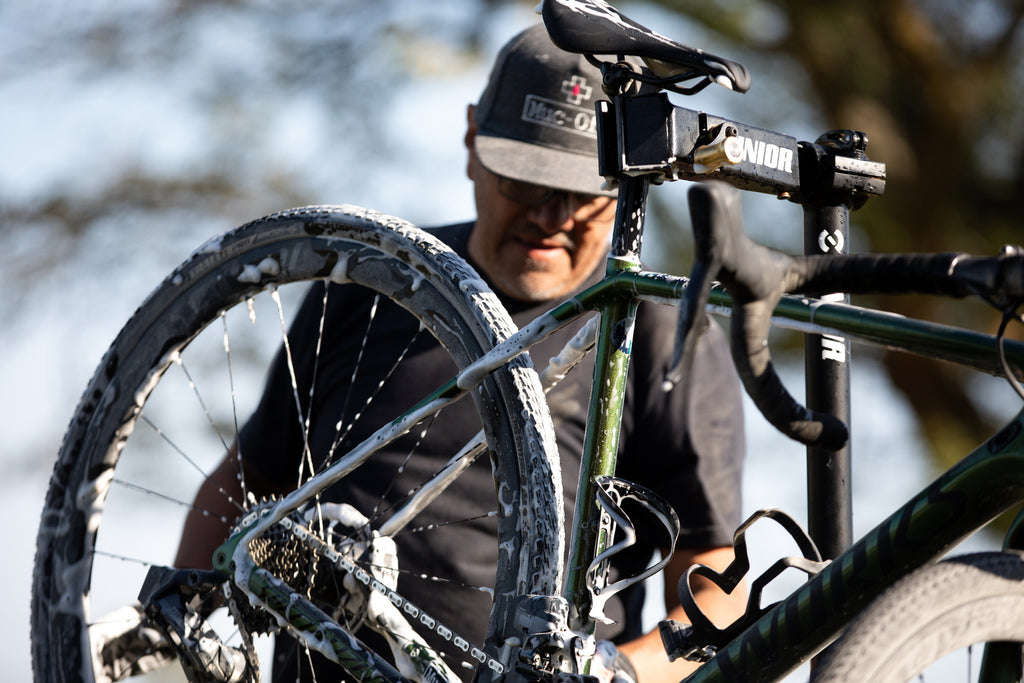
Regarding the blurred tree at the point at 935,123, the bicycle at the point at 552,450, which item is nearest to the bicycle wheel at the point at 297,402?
the bicycle at the point at 552,450

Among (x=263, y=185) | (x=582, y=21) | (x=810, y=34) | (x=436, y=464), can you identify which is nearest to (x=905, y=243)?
(x=810, y=34)

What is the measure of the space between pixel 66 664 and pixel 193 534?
0.38 metres

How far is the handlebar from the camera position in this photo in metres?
0.61

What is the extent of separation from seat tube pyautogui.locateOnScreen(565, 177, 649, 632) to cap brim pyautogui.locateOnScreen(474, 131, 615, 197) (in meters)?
0.45

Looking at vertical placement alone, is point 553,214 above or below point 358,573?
above

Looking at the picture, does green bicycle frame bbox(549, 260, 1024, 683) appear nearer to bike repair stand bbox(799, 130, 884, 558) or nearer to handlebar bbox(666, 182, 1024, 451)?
handlebar bbox(666, 182, 1024, 451)

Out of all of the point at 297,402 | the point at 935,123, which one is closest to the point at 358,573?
the point at 297,402

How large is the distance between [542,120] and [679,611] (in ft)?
2.12

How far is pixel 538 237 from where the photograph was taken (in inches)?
53.6

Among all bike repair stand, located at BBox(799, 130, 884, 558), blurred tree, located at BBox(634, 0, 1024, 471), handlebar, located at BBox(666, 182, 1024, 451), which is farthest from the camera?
blurred tree, located at BBox(634, 0, 1024, 471)

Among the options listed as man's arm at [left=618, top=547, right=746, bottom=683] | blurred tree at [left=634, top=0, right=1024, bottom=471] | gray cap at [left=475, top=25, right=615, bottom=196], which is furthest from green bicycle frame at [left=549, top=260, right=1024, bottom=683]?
blurred tree at [left=634, top=0, right=1024, bottom=471]

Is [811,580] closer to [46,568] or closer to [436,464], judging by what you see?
[436,464]

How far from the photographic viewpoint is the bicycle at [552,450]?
651 mm

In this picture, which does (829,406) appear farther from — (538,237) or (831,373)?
(538,237)
